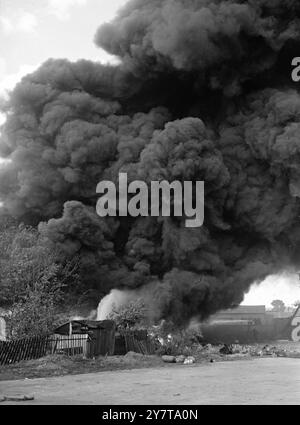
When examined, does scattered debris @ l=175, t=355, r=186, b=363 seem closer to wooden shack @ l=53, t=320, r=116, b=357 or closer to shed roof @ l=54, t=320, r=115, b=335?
wooden shack @ l=53, t=320, r=116, b=357

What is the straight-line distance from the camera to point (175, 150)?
100 ft

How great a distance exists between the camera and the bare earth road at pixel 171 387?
12.2 metres

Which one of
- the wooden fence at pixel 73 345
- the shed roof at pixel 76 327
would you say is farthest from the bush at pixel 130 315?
the shed roof at pixel 76 327

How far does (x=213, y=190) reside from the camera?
106 feet

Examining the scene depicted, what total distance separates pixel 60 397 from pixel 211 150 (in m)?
21.6

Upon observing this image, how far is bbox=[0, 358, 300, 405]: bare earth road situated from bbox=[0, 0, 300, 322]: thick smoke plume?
10872 millimetres

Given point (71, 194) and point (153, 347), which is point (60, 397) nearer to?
point (153, 347)

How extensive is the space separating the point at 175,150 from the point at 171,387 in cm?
1777

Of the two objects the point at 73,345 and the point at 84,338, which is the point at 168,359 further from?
the point at 73,345

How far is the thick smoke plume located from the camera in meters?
30.7

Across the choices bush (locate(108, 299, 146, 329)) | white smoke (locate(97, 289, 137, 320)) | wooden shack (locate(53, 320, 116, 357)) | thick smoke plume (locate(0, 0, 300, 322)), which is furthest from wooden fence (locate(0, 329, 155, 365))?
white smoke (locate(97, 289, 137, 320))

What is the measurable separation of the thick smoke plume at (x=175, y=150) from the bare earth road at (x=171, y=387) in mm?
10872

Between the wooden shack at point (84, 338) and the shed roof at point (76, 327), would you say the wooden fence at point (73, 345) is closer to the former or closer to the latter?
the wooden shack at point (84, 338)
